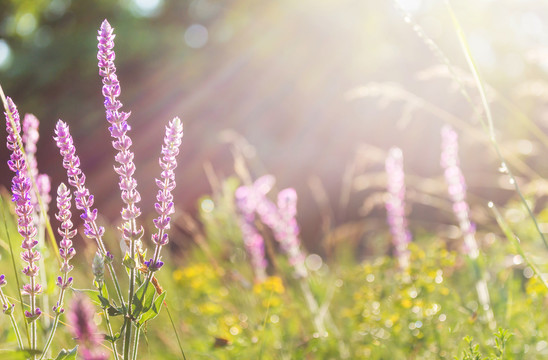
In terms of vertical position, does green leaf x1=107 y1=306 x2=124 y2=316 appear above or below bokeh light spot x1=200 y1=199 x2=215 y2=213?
above

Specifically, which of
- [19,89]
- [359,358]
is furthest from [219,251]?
[19,89]

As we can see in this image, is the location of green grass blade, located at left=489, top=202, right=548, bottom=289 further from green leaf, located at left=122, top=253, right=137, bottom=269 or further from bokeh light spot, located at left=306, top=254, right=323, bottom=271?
bokeh light spot, located at left=306, top=254, right=323, bottom=271

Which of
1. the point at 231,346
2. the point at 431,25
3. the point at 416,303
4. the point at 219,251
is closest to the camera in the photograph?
the point at 231,346

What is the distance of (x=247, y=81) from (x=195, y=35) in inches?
58.4

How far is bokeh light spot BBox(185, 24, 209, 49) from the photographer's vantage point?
30.3ft

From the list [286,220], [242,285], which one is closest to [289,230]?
[286,220]

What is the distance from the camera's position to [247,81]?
878 cm

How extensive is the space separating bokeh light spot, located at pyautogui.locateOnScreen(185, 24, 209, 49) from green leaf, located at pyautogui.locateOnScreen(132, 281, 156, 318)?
860 centimetres

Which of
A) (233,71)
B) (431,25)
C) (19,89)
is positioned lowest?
(431,25)

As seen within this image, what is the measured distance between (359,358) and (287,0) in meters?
7.92

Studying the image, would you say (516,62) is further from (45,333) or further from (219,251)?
(45,333)

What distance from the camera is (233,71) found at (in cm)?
886

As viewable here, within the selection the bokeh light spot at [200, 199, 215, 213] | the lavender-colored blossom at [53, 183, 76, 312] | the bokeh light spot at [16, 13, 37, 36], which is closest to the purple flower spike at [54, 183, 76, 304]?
the lavender-colored blossom at [53, 183, 76, 312]

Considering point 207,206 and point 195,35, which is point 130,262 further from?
point 195,35
